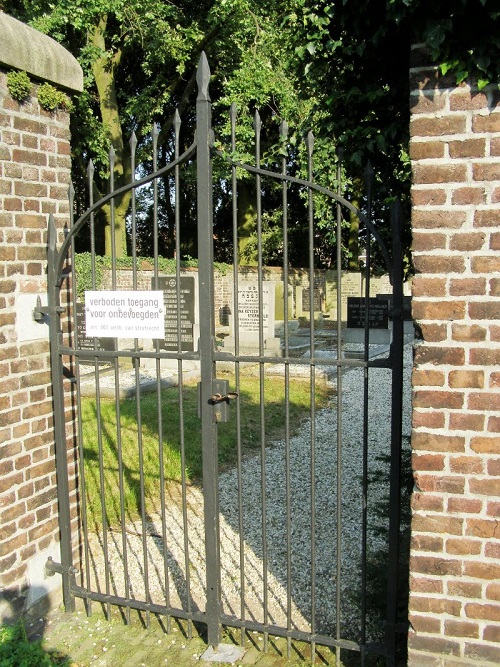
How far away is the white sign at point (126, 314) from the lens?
10.7 ft

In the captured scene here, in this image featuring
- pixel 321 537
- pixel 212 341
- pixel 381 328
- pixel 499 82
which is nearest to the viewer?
pixel 499 82

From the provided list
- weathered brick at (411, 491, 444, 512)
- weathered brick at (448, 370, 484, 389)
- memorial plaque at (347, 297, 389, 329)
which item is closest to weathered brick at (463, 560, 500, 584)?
weathered brick at (411, 491, 444, 512)

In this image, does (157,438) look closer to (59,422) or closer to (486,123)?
(59,422)

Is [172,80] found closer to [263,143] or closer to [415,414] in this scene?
[263,143]

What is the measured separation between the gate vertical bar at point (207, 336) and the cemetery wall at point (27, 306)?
993mm

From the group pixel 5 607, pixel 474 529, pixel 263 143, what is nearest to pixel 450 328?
pixel 474 529

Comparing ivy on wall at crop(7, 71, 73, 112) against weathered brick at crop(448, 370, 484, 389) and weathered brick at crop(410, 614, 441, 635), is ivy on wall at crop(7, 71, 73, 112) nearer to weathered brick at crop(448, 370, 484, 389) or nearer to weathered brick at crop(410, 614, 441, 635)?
weathered brick at crop(448, 370, 484, 389)

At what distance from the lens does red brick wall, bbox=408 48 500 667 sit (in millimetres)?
2357

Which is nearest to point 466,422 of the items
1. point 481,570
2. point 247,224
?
point 481,570

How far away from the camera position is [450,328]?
7.95 feet

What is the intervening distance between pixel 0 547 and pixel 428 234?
2692 millimetres

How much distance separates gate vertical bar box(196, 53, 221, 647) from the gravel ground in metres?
0.14

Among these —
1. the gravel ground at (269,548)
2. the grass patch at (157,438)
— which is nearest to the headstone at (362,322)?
the grass patch at (157,438)

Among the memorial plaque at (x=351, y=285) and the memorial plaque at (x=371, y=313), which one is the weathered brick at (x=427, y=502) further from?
the memorial plaque at (x=351, y=285)
